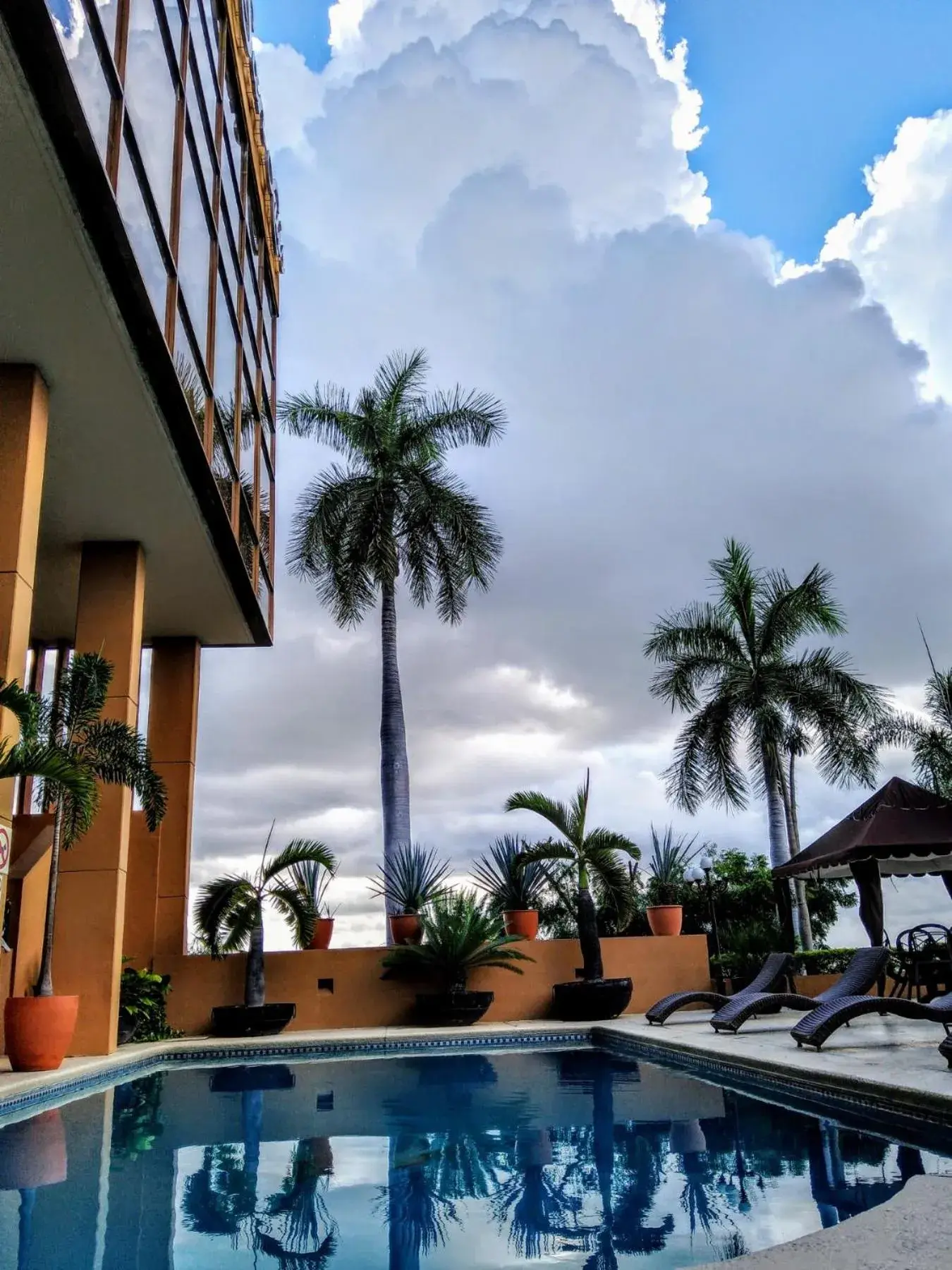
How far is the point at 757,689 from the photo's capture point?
819 inches

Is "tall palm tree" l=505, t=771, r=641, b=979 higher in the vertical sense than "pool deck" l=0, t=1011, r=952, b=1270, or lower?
higher

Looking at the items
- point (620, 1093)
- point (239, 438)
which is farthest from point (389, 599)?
point (620, 1093)

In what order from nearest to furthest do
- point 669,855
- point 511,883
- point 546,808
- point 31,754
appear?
1. point 31,754
2. point 546,808
3. point 511,883
4. point 669,855

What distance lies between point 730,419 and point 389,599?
714cm

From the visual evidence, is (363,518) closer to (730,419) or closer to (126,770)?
(730,419)

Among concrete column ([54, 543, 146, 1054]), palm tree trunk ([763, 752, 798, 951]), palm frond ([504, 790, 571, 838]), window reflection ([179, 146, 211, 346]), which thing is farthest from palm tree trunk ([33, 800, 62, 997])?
palm tree trunk ([763, 752, 798, 951])

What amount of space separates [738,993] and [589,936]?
2.55 m

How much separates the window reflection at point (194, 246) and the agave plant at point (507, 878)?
818 cm

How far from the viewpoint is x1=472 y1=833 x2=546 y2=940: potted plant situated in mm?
15094

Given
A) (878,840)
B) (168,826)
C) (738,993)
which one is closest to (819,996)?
→ (738,993)

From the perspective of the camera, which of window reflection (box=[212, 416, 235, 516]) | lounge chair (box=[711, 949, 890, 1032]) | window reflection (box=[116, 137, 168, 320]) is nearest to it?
window reflection (box=[116, 137, 168, 320])

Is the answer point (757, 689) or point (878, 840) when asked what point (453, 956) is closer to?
point (878, 840)

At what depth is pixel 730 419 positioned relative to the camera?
18.2 metres

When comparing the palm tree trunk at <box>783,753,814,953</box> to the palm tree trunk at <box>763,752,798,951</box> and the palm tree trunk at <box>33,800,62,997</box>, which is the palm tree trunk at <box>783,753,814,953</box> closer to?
the palm tree trunk at <box>763,752,798,951</box>
